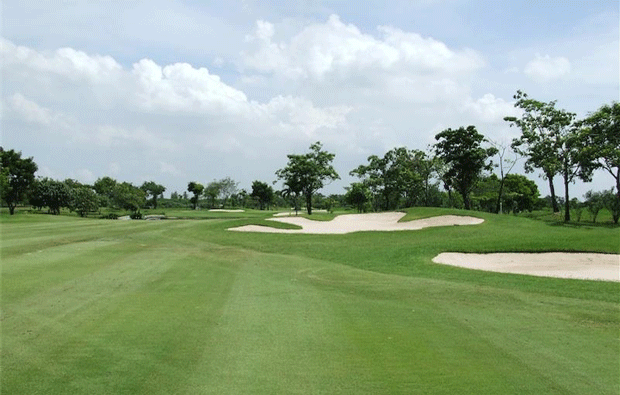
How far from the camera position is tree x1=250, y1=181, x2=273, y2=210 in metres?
115

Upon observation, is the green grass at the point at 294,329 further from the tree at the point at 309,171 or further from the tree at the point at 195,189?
the tree at the point at 195,189

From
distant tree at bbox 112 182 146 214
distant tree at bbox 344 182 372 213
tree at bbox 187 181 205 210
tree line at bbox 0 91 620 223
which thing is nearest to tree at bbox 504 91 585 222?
tree line at bbox 0 91 620 223

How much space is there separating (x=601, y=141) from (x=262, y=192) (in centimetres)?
8446

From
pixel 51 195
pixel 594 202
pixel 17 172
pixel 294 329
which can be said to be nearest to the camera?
pixel 294 329

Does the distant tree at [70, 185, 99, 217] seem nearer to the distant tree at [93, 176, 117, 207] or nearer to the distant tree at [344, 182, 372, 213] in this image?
the distant tree at [93, 176, 117, 207]

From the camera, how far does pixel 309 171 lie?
52.3m

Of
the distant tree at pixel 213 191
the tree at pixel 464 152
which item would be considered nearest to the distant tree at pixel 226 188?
the distant tree at pixel 213 191

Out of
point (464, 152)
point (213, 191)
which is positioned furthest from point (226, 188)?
point (464, 152)

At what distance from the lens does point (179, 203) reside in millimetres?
137875

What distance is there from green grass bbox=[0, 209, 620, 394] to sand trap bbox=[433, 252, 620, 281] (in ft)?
8.12

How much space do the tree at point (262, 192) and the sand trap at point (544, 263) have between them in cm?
9668

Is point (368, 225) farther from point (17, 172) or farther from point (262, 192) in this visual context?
point (262, 192)

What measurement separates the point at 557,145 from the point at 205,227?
109 feet

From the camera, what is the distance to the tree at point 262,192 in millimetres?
114562
